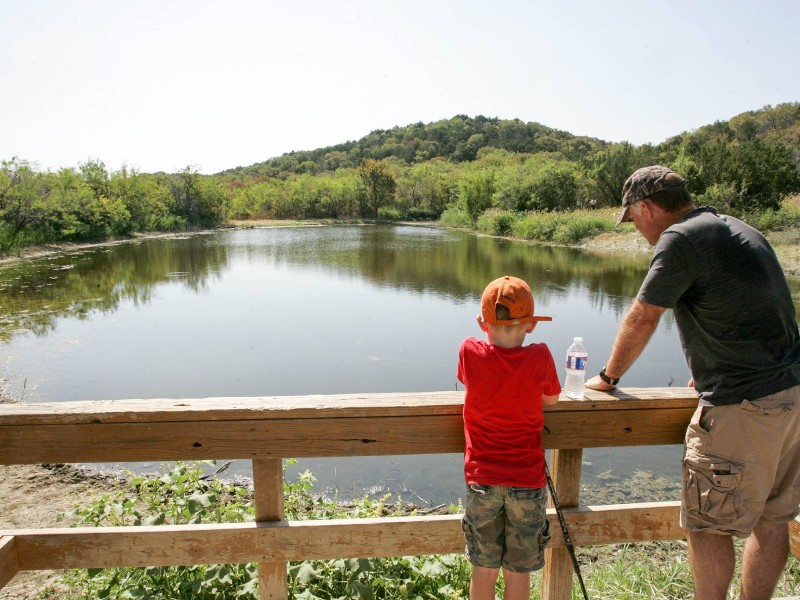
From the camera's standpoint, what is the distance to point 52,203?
30453mm

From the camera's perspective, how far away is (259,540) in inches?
66.8

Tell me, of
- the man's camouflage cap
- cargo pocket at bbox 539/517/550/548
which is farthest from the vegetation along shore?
the man's camouflage cap

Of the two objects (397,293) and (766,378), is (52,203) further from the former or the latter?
(766,378)

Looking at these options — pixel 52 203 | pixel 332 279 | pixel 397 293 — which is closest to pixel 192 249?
pixel 52 203

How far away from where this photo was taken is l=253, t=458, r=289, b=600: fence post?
66.3 inches

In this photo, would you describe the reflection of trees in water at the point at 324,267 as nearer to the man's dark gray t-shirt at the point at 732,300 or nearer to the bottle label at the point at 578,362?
the bottle label at the point at 578,362

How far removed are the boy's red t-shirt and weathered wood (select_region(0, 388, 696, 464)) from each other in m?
0.08

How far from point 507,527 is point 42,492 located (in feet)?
16.8

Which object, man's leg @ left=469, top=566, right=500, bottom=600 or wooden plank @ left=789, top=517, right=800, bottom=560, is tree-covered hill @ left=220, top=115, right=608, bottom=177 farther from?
man's leg @ left=469, top=566, right=500, bottom=600

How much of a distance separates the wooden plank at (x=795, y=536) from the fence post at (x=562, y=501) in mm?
834

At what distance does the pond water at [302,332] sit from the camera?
6.33 m

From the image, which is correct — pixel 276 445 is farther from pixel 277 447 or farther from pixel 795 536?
pixel 795 536

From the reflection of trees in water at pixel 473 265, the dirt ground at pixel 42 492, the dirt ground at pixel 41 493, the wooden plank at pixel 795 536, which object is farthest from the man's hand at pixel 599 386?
the reflection of trees in water at pixel 473 265

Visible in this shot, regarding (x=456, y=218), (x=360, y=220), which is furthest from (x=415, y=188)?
(x=456, y=218)
